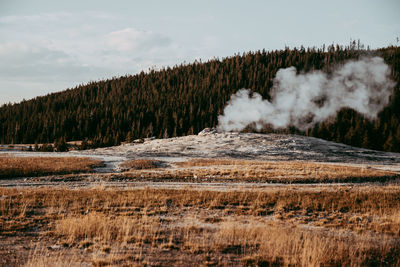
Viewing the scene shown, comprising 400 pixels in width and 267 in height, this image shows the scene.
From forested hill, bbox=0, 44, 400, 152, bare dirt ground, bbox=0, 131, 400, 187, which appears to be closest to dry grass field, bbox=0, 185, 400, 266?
bare dirt ground, bbox=0, 131, 400, 187

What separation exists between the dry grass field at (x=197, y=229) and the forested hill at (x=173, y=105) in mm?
55983

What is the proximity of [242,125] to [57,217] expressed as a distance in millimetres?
46982

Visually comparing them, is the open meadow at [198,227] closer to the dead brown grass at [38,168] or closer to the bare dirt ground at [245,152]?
the dead brown grass at [38,168]

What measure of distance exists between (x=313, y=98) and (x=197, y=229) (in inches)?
2972

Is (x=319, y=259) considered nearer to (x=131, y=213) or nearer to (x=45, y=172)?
(x=131, y=213)

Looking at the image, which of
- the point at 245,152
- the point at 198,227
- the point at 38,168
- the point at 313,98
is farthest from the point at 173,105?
the point at 198,227

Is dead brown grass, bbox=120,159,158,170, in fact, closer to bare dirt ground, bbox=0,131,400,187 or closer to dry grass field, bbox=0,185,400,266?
bare dirt ground, bbox=0,131,400,187

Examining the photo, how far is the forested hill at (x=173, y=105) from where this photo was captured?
76.1 meters

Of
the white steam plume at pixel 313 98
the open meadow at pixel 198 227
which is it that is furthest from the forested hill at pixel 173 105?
the open meadow at pixel 198 227

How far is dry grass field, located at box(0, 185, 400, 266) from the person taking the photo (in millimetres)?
7852

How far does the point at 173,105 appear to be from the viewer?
99.0 meters

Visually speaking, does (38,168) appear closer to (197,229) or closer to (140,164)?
(140,164)

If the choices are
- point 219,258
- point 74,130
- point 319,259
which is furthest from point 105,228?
point 74,130

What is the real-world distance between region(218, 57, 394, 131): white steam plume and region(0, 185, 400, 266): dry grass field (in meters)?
41.5
